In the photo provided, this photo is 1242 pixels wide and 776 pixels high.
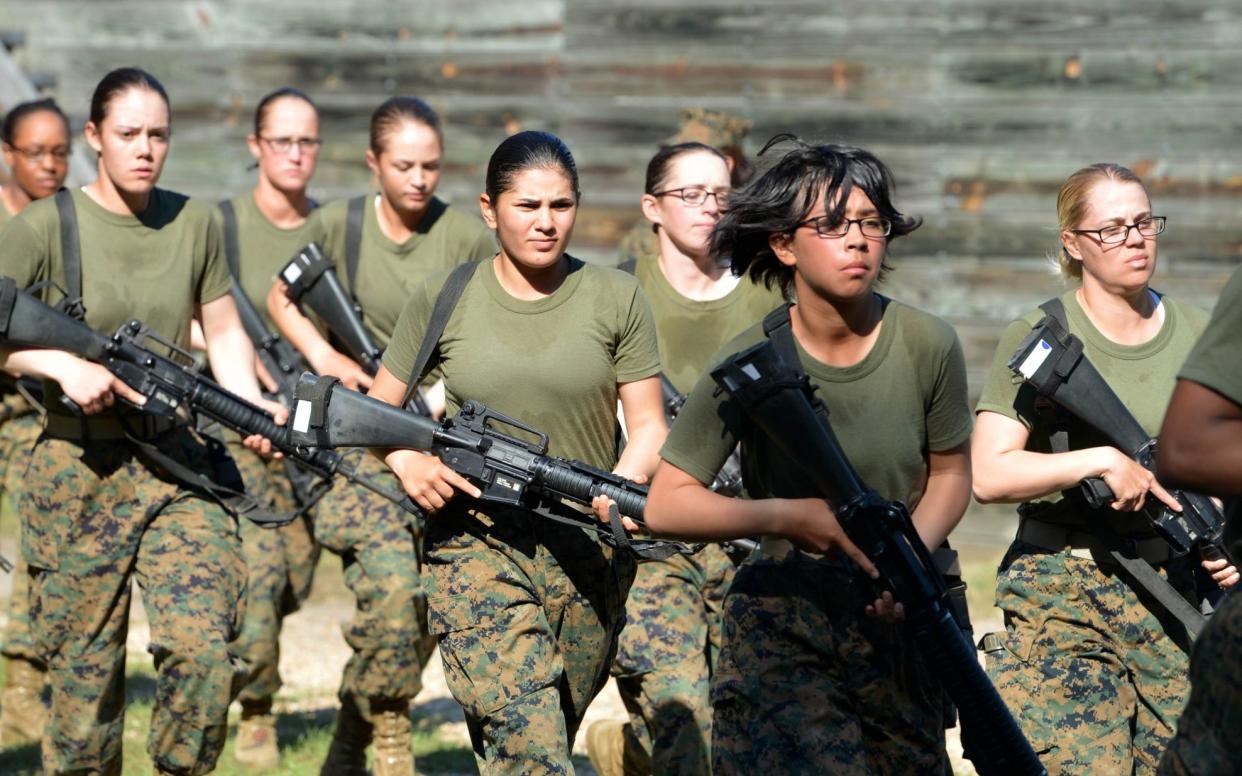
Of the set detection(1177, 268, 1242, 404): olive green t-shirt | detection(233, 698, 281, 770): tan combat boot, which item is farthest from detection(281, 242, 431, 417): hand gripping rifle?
detection(1177, 268, 1242, 404): olive green t-shirt

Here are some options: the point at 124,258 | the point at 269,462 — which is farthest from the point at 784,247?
the point at 269,462

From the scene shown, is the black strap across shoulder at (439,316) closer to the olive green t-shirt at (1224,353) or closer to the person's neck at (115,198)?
the person's neck at (115,198)

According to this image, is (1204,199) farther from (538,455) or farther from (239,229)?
(538,455)

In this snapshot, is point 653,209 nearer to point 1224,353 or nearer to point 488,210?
point 488,210

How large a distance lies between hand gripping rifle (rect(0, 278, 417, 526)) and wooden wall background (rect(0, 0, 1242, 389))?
467 cm

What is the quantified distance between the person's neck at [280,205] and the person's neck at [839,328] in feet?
13.2

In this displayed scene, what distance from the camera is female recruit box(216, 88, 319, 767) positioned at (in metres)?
7.25

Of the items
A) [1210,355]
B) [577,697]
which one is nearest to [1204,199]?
[577,697]

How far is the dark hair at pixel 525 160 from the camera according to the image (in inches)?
202

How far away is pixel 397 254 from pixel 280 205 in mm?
982

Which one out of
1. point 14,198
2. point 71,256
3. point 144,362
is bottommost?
point 144,362

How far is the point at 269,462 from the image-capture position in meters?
7.48

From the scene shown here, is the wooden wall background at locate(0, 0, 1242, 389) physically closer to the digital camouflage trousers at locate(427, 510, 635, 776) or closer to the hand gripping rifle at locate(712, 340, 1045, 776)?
the digital camouflage trousers at locate(427, 510, 635, 776)

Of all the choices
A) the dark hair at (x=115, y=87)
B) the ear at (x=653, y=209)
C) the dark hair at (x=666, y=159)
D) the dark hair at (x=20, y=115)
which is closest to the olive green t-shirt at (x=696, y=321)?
the ear at (x=653, y=209)
